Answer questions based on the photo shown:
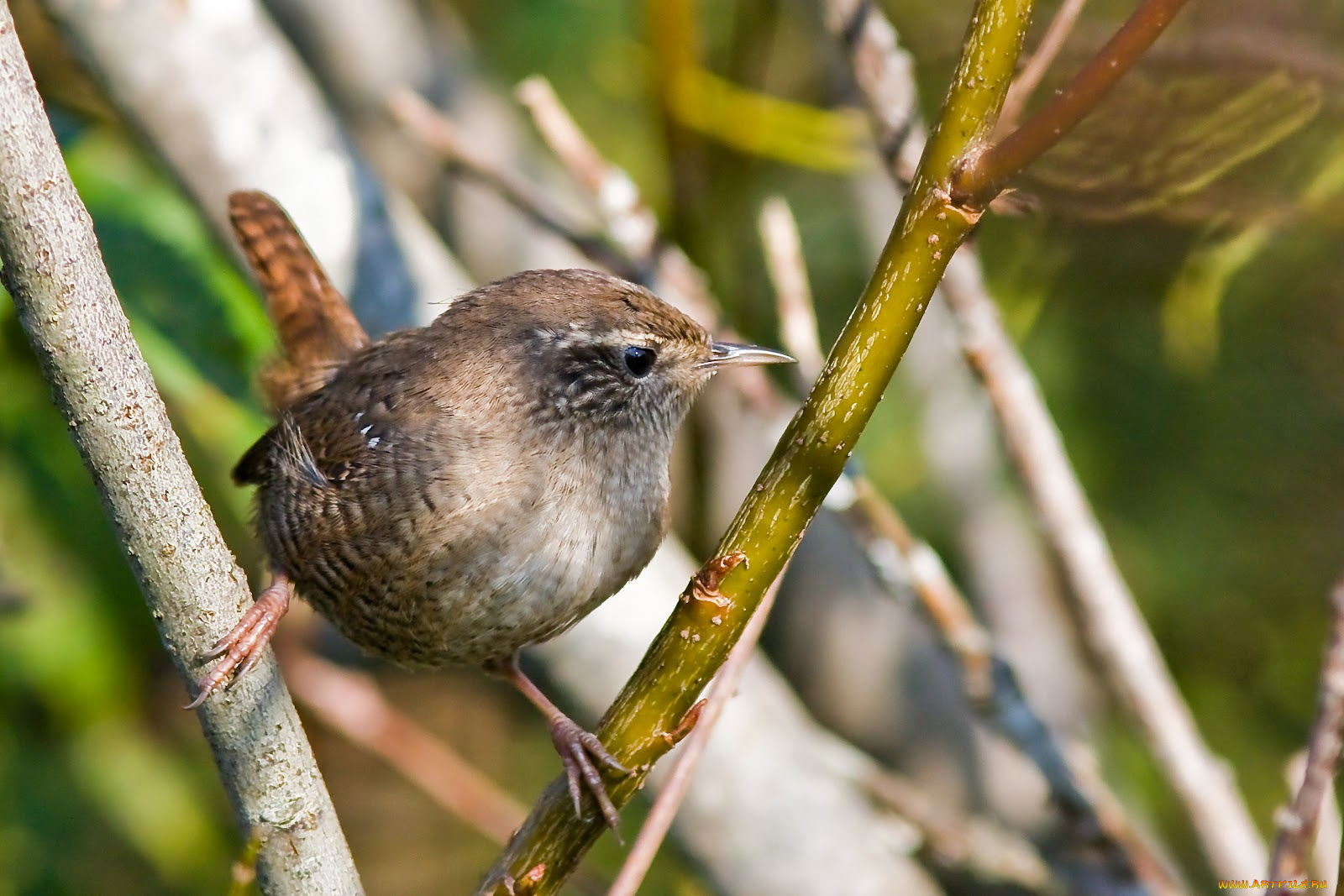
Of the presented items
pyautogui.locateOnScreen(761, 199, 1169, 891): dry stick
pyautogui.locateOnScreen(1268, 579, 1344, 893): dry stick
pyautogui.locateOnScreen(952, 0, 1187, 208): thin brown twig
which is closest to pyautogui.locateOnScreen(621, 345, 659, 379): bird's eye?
pyautogui.locateOnScreen(761, 199, 1169, 891): dry stick

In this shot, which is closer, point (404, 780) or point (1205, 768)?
point (1205, 768)

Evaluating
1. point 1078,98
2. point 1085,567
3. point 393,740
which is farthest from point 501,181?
point 1078,98

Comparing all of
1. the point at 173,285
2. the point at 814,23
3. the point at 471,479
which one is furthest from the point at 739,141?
the point at 471,479

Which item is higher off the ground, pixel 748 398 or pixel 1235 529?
pixel 1235 529

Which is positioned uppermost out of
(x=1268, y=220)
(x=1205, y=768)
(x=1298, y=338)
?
(x=1298, y=338)

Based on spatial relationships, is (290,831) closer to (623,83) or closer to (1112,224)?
(1112,224)

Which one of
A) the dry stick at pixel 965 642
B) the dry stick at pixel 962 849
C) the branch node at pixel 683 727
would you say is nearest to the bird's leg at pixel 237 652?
the branch node at pixel 683 727

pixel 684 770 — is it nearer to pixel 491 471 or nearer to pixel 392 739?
pixel 491 471
